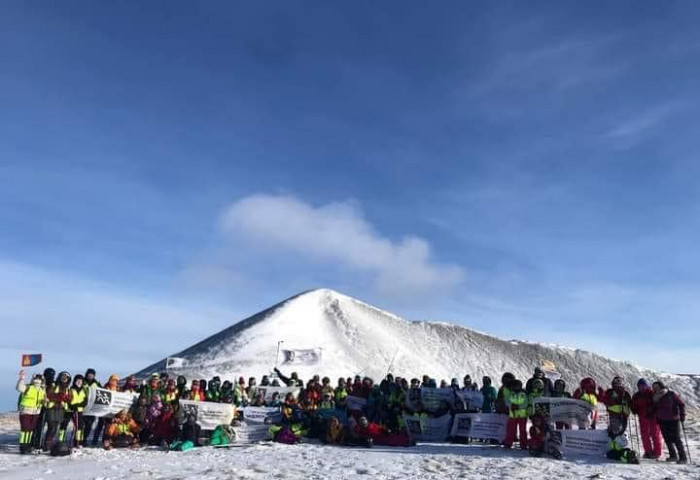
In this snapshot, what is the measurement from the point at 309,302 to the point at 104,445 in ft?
105

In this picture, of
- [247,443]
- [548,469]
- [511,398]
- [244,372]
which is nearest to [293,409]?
[247,443]

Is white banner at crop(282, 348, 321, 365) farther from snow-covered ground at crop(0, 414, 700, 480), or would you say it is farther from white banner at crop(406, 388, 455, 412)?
snow-covered ground at crop(0, 414, 700, 480)

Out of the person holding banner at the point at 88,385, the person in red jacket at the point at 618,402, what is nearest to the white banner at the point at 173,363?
the person holding banner at the point at 88,385

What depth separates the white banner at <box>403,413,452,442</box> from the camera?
47.2 feet

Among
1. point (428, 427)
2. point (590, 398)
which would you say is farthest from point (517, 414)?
point (428, 427)

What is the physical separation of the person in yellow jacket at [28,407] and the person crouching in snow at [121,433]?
4.85 ft

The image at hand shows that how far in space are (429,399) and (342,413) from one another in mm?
2170

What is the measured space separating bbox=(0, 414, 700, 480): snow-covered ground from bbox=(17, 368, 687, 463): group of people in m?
0.53

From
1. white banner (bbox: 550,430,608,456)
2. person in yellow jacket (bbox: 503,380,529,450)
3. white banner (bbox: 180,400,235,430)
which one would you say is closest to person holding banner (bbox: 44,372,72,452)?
white banner (bbox: 180,400,235,430)

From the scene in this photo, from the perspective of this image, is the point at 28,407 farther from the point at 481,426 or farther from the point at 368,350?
the point at 368,350

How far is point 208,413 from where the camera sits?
13562 millimetres

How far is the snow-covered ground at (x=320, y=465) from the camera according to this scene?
941 cm

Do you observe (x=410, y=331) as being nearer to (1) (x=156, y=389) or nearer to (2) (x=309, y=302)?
(2) (x=309, y=302)

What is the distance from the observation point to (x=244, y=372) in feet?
102
